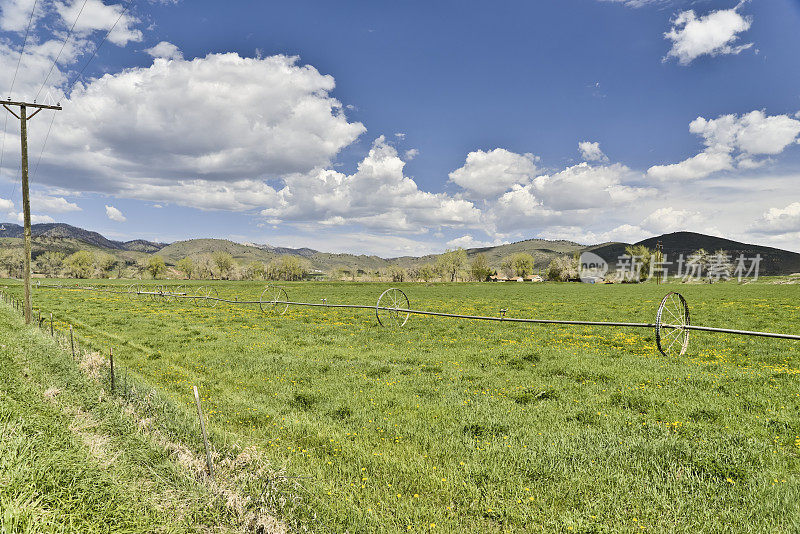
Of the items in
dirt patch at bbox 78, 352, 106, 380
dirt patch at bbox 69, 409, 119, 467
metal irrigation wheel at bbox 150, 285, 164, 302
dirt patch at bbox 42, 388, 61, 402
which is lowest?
metal irrigation wheel at bbox 150, 285, 164, 302

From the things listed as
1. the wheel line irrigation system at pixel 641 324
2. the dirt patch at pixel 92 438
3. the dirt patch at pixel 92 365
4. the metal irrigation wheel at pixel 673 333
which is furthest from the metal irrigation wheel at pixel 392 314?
the dirt patch at pixel 92 438

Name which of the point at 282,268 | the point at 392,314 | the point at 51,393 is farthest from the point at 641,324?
the point at 282,268

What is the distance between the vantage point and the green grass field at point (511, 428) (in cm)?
475

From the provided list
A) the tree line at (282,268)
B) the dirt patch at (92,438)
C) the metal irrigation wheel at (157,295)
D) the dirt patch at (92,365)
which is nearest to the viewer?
the dirt patch at (92,438)

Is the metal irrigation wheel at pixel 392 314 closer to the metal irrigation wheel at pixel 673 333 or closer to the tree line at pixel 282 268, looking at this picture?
the metal irrigation wheel at pixel 673 333

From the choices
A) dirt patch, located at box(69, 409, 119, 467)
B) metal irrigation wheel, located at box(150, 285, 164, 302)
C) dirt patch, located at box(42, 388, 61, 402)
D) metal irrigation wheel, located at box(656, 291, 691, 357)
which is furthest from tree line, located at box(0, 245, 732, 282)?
dirt patch, located at box(69, 409, 119, 467)

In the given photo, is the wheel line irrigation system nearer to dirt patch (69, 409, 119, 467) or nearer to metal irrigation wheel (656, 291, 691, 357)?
metal irrigation wheel (656, 291, 691, 357)

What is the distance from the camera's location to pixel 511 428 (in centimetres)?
714

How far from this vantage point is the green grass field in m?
4.75

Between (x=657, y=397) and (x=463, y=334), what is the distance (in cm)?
1035

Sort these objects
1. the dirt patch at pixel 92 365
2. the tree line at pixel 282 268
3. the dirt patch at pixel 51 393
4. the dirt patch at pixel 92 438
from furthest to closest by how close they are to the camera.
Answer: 1. the tree line at pixel 282 268
2. the dirt patch at pixel 92 365
3. the dirt patch at pixel 51 393
4. the dirt patch at pixel 92 438

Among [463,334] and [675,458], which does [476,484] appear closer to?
[675,458]

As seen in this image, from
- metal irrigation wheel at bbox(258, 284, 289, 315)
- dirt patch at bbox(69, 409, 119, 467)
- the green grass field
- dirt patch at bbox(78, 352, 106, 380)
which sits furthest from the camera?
metal irrigation wheel at bbox(258, 284, 289, 315)

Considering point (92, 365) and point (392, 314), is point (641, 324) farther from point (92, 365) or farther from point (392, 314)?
point (392, 314)
